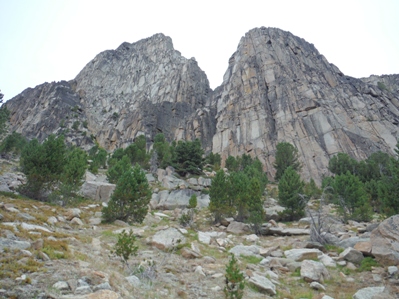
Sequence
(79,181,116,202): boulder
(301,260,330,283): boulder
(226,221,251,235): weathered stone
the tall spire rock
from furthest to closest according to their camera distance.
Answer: the tall spire rock → (79,181,116,202): boulder → (226,221,251,235): weathered stone → (301,260,330,283): boulder

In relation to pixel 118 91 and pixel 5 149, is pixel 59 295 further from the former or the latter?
pixel 118 91

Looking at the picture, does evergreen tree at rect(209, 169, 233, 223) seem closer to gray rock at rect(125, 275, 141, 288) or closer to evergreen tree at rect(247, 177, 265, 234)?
evergreen tree at rect(247, 177, 265, 234)

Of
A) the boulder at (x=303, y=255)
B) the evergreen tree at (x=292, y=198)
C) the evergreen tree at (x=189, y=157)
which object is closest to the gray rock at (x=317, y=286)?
the boulder at (x=303, y=255)

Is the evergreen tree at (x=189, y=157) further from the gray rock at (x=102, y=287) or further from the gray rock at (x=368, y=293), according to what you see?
the gray rock at (x=102, y=287)

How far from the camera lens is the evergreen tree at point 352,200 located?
22062 mm

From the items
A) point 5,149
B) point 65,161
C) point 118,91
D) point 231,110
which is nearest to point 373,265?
point 65,161

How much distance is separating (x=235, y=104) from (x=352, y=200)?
5595 cm

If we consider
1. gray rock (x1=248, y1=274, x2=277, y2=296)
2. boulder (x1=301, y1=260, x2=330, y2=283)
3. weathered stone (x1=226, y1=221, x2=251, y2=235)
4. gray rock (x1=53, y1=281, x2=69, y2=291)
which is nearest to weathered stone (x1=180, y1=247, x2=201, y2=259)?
gray rock (x1=248, y1=274, x2=277, y2=296)

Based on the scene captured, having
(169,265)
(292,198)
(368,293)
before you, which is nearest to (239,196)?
(292,198)

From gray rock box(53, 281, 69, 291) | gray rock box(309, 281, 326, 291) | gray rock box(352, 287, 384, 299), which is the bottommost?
gray rock box(309, 281, 326, 291)

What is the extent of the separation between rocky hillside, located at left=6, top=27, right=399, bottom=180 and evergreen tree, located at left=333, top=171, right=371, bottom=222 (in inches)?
1149

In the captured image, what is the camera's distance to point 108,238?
12.4 m

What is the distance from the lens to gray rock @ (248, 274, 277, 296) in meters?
8.15

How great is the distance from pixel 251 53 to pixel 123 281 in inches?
3497
